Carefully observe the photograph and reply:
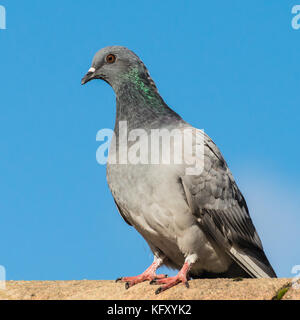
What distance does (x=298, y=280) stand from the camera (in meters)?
9.93

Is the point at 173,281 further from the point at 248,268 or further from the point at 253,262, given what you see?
the point at 253,262

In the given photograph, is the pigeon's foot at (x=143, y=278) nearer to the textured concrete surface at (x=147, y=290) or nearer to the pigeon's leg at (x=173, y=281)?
the textured concrete surface at (x=147, y=290)

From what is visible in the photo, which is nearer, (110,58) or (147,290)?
(147,290)

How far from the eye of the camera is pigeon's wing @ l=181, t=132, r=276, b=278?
11.2 m

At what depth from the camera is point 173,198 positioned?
10.8 m

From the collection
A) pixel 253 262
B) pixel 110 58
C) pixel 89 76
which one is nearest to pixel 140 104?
pixel 110 58

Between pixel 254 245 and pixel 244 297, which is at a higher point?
pixel 254 245

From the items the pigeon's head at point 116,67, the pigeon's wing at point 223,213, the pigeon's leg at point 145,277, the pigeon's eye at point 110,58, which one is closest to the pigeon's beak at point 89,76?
the pigeon's head at point 116,67

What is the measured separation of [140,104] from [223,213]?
2.61 meters

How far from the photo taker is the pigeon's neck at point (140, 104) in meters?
11.6
